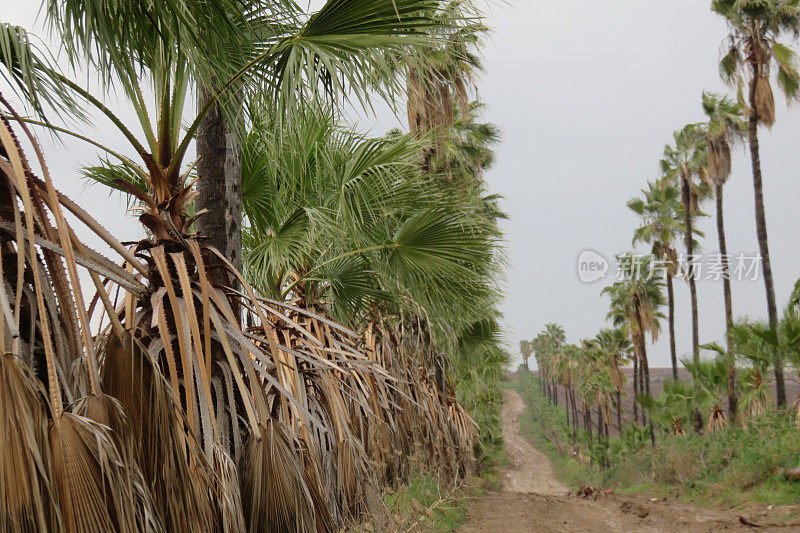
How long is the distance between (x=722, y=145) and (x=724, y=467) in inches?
524

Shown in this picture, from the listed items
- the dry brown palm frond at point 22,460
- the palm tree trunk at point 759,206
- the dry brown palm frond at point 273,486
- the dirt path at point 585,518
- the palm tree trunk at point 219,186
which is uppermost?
the palm tree trunk at point 759,206

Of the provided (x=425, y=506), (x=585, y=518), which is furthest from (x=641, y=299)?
(x=425, y=506)

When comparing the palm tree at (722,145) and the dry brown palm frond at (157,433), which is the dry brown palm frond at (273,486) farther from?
the palm tree at (722,145)

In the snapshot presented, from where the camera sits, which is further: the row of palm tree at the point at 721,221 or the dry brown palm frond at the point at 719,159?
the dry brown palm frond at the point at 719,159

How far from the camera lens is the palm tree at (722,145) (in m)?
25.5

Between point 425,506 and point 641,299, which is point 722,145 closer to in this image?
point 641,299

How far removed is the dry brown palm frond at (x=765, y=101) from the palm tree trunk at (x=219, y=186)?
21145 millimetres

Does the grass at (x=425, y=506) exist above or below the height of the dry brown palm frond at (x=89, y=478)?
below

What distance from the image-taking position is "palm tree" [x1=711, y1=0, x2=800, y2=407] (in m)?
20.6

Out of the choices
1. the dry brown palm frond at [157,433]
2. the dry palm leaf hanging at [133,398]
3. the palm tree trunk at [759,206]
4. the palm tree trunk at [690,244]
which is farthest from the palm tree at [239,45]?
the palm tree trunk at [690,244]

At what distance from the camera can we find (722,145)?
2589cm

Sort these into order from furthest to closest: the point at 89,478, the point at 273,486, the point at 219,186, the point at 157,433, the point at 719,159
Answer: the point at 719,159
the point at 219,186
the point at 273,486
the point at 157,433
the point at 89,478

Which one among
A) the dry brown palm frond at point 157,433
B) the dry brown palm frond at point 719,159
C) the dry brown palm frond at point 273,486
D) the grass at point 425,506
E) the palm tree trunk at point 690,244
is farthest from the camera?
the palm tree trunk at point 690,244

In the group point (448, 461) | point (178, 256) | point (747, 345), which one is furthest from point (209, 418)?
point (747, 345)
